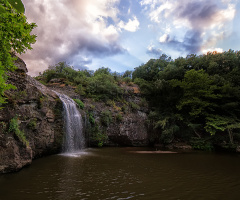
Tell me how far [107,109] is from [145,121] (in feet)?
16.6

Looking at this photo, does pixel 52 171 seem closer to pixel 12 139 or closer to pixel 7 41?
pixel 12 139

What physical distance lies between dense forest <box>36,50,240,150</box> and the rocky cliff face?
7433 mm

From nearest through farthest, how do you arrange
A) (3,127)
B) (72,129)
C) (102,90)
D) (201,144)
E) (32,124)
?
(3,127) → (32,124) → (72,129) → (201,144) → (102,90)

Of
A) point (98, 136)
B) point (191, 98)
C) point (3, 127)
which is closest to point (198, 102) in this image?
point (191, 98)

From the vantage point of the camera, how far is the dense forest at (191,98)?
16.0 metres

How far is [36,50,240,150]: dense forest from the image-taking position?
1600 centimetres

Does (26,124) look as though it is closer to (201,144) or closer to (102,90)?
(102,90)

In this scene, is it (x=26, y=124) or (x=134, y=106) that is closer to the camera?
(x=26, y=124)

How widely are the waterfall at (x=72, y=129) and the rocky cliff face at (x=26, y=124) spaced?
62 centimetres

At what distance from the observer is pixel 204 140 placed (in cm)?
1593

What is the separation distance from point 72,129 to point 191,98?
13.7m

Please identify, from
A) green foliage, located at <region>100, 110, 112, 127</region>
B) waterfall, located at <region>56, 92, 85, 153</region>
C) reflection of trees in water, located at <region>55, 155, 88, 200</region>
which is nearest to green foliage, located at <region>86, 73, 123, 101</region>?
green foliage, located at <region>100, 110, 112, 127</region>

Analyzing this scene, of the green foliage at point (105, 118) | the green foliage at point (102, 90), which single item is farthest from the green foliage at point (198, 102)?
the green foliage at point (105, 118)

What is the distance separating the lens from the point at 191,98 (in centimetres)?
1820
